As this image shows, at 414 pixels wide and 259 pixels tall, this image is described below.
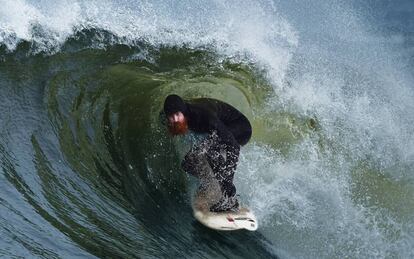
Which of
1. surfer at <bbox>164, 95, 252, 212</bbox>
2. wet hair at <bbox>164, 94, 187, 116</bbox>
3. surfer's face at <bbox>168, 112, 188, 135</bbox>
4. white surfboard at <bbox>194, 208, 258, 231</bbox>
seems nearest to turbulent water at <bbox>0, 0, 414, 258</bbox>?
white surfboard at <bbox>194, 208, 258, 231</bbox>

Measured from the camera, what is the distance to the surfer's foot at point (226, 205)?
6633mm

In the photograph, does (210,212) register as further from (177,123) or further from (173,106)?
(173,106)

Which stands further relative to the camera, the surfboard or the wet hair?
the surfboard

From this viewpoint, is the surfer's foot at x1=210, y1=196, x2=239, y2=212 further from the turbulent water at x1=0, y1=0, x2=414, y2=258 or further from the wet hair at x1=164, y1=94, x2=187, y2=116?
the wet hair at x1=164, y1=94, x2=187, y2=116

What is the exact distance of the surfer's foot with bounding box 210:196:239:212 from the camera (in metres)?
6.63

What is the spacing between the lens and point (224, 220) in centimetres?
656

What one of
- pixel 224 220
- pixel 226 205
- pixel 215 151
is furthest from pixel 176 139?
pixel 224 220

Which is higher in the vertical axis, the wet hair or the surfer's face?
the wet hair

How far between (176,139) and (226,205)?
0.98m

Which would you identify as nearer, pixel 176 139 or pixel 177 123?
pixel 177 123

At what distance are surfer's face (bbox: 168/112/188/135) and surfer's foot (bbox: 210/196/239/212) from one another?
733 millimetres

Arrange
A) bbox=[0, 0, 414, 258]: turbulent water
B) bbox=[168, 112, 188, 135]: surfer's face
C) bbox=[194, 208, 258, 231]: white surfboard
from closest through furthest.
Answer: bbox=[0, 0, 414, 258]: turbulent water, bbox=[168, 112, 188, 135]: surfer's face, bbox=[194, 208, 258, 231]: white surfboard

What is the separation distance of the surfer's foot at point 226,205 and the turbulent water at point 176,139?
0.20 m

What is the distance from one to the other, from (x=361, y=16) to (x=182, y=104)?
9.77 meters
